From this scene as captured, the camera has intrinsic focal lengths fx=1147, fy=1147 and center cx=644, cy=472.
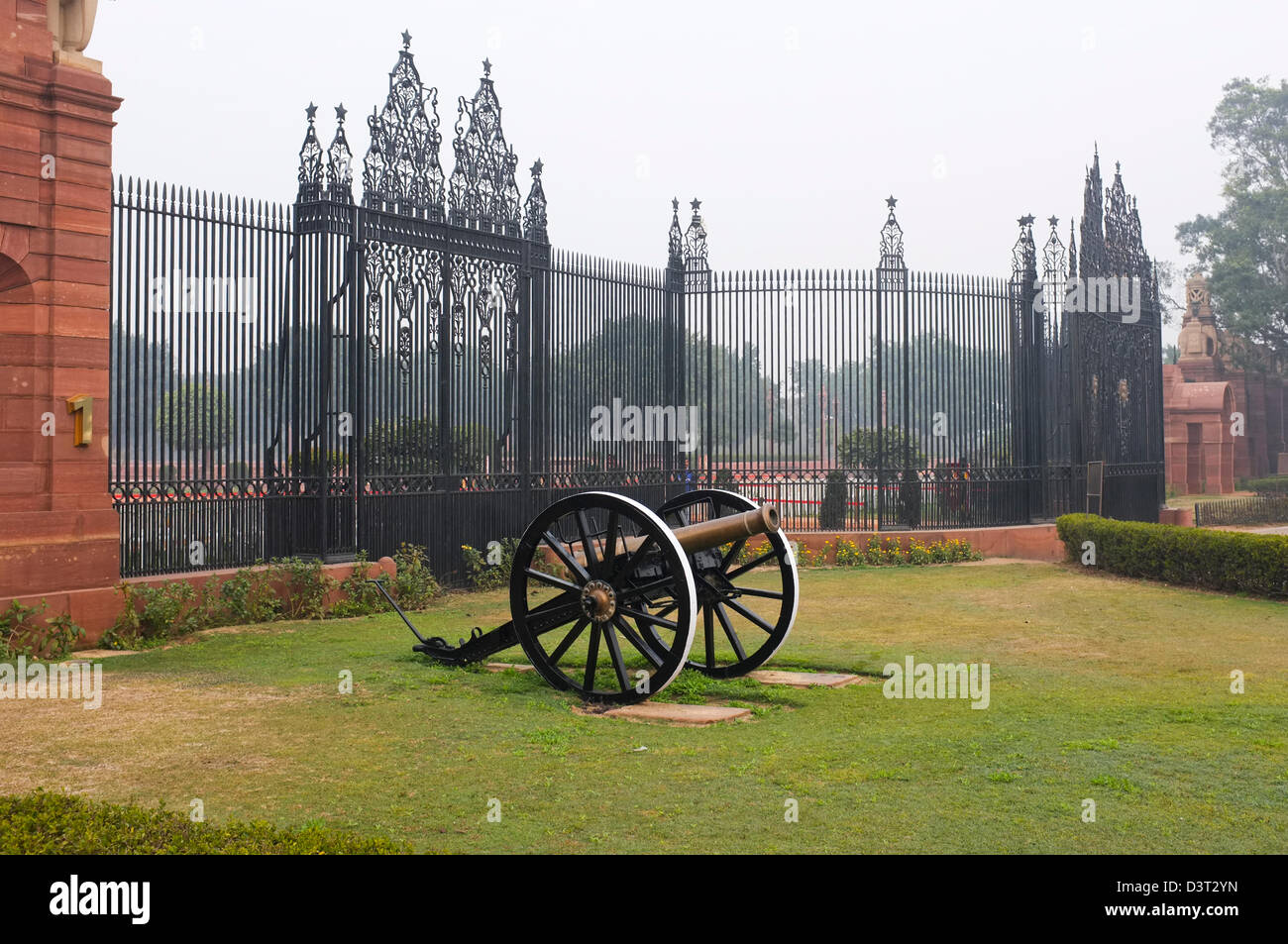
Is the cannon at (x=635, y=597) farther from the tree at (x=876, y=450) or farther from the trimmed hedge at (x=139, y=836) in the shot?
the tree at (x=876, y=450)

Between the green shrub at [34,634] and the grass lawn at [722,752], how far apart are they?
637mm

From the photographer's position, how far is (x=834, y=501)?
58.5ft

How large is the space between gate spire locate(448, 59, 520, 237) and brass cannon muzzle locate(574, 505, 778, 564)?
804 centimetres

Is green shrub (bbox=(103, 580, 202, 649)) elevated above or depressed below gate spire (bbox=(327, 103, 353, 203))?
below

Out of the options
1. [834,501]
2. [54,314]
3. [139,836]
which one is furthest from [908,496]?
[139,836]

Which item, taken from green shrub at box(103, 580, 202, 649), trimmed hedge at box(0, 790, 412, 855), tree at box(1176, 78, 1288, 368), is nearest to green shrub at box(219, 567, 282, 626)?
green shrub at box(103, 580, 202, 649)

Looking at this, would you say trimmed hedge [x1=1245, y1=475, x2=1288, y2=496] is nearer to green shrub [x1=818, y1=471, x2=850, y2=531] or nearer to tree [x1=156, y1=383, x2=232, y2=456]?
green shrub [x1=818, y1=471, x2=850, y2=531]

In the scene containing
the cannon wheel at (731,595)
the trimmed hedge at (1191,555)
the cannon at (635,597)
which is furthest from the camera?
the trimmed hedge at (1191,555)

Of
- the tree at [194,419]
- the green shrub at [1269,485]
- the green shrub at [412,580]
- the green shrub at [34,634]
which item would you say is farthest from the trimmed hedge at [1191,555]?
the green shrub at [1269,485]

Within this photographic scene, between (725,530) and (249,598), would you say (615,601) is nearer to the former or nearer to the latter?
(725,530)

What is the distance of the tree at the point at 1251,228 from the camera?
43688 mm

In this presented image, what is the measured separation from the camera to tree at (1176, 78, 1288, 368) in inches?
1720

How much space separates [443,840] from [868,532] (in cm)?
1341

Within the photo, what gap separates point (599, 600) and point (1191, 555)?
31.4 ft
